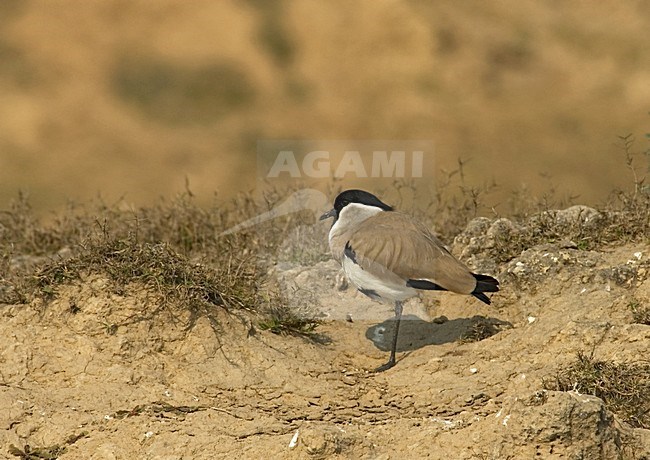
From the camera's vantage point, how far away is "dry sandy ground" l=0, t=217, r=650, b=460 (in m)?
4.34

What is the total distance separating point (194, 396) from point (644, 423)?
213 cm

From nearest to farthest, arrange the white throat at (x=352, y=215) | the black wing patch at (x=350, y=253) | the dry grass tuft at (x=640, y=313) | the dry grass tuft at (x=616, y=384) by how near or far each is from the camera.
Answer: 1. the dry grass tuft at (x=616, y=384)
2. the dry grass tuft at (x=640, y=313)
3. the black wing patch at (x=350, y=253)
4. the white throat at (x=352, y=215)

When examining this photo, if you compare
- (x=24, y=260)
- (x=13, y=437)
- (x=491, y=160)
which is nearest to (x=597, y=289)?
(x=13, y=437)

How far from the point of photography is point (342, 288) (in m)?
6.49

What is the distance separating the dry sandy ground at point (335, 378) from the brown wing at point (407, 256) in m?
0.41

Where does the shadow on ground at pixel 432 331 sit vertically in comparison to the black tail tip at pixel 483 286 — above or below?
below

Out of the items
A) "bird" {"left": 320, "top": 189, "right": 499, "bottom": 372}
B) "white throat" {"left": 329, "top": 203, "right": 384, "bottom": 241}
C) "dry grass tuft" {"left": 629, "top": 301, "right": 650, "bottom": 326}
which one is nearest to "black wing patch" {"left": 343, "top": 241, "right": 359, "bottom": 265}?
"bird" {"left": 320, "top": 189, "right": 499, "bottom": 372}

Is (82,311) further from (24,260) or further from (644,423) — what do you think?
(644,423)

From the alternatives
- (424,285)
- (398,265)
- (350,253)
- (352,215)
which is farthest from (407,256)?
(352,215)

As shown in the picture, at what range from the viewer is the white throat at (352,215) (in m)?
5.97

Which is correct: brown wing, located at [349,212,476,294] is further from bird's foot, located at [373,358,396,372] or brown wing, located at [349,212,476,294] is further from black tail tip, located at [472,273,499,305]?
bird's foot, located at [373,358,396,372]

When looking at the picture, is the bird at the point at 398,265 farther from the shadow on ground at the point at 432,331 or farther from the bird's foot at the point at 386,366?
the shadow on ground at the point at 432,331

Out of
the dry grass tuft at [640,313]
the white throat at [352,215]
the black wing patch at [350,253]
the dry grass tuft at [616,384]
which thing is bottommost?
the dry grass tuft at [616,384]

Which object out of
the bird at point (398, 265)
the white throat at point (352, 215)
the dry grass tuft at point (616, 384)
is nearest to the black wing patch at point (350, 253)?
the bird at point (398, 265)
